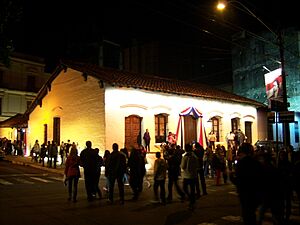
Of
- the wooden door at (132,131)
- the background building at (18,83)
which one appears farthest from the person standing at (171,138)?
the background building at (18,83)

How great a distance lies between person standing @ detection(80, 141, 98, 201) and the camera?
1097 cm

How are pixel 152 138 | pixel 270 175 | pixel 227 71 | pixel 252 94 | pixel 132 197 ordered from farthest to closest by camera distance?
pixel 227 71 < pixel 252 94 < pixel 152 138 < pixel 132 197 < pixel 270 175

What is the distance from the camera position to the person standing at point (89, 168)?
11.0 meters

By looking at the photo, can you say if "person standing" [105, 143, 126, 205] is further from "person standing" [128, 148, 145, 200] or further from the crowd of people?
"person standing" [128, 148, 145, 200]

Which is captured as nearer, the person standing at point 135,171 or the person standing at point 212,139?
the person standing at point 135,171

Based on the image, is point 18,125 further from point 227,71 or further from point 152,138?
point 227,71

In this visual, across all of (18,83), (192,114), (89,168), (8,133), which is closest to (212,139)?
(192,114)

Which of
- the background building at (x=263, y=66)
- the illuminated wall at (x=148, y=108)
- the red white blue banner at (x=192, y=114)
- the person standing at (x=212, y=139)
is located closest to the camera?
the illuminated wall at (x=148, y=108)

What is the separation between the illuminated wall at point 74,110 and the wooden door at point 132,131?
1818mm

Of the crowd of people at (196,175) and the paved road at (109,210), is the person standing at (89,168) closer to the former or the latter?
the crowd of people at (196,175)

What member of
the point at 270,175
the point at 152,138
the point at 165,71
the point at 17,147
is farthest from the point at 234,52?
the point at 270,175

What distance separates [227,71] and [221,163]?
108 feet

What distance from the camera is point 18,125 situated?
31703 millimetres

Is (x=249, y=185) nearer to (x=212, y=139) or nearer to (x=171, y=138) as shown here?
(x=171, y=138)
